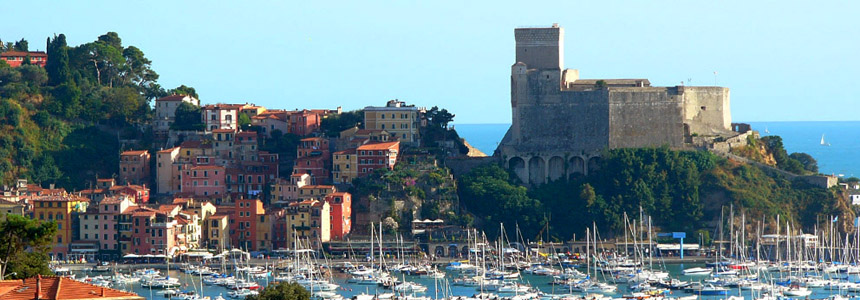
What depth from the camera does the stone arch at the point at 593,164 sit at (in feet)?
263

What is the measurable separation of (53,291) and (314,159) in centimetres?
5092

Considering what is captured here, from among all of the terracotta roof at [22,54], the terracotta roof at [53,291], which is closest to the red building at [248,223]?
the terracotta roof at [22,54]

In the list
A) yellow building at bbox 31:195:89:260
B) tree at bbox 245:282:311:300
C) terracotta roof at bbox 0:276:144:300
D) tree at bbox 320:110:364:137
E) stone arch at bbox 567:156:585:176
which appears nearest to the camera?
terracotta roof at bbox 0:276:144:300

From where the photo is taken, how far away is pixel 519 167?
81.1 meters

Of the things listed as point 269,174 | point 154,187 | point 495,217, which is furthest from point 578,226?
point 154,187

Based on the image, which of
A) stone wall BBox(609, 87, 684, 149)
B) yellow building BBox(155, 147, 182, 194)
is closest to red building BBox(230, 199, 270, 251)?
yellow building BBox(155, 147, 182, 194)

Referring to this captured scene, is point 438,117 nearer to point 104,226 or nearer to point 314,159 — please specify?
point 314,159

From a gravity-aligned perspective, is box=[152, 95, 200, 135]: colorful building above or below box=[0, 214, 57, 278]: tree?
above

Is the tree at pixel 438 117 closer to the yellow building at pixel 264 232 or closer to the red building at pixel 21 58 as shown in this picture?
the yellow building at pixel 264 232

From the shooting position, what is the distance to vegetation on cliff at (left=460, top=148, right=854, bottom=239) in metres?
77.3

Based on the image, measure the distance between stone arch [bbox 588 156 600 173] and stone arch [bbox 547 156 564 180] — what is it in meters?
1.19

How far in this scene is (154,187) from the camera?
274 ft

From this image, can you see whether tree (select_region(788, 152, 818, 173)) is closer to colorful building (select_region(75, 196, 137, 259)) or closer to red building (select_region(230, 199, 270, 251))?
red building (select_region(230, 199, 270, 251))

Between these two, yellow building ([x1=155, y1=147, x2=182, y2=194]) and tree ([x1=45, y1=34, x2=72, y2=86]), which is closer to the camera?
yellow building ([x1=155, y1=147, x2=182, y2=194])
